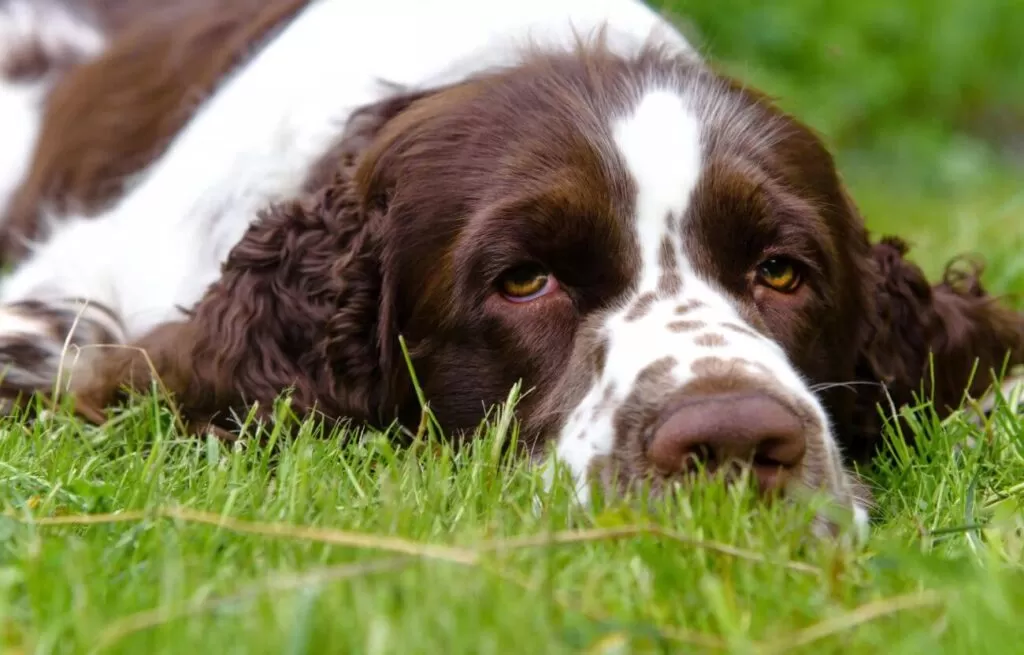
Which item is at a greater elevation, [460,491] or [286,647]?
[286,647]

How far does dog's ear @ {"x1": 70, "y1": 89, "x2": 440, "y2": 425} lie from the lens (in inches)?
128

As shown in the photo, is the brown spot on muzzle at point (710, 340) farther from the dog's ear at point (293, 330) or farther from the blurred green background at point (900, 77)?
the blurred green background at point (900, 77)

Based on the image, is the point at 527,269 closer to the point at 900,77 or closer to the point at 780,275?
the point at 780,275

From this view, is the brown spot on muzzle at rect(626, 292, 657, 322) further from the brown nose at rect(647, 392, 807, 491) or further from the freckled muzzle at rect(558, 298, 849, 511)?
the brown nose at rect(647, 392, 807, 491)

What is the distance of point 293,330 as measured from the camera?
3.34 m

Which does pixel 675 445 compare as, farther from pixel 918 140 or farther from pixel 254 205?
pixel 918 140

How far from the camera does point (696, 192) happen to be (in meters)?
2.96

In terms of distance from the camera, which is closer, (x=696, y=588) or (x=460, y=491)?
(x=696, y=588)

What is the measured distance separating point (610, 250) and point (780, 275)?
0.37m

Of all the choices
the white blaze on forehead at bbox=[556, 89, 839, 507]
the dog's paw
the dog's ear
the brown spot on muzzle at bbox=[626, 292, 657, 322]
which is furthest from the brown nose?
the dog's paw

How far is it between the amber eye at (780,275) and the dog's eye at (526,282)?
41cm

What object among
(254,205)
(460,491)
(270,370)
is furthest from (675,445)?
(254,205)

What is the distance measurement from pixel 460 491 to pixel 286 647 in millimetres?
809

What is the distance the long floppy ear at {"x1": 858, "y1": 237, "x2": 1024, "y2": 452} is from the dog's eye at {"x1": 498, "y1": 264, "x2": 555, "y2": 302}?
2.79ft
